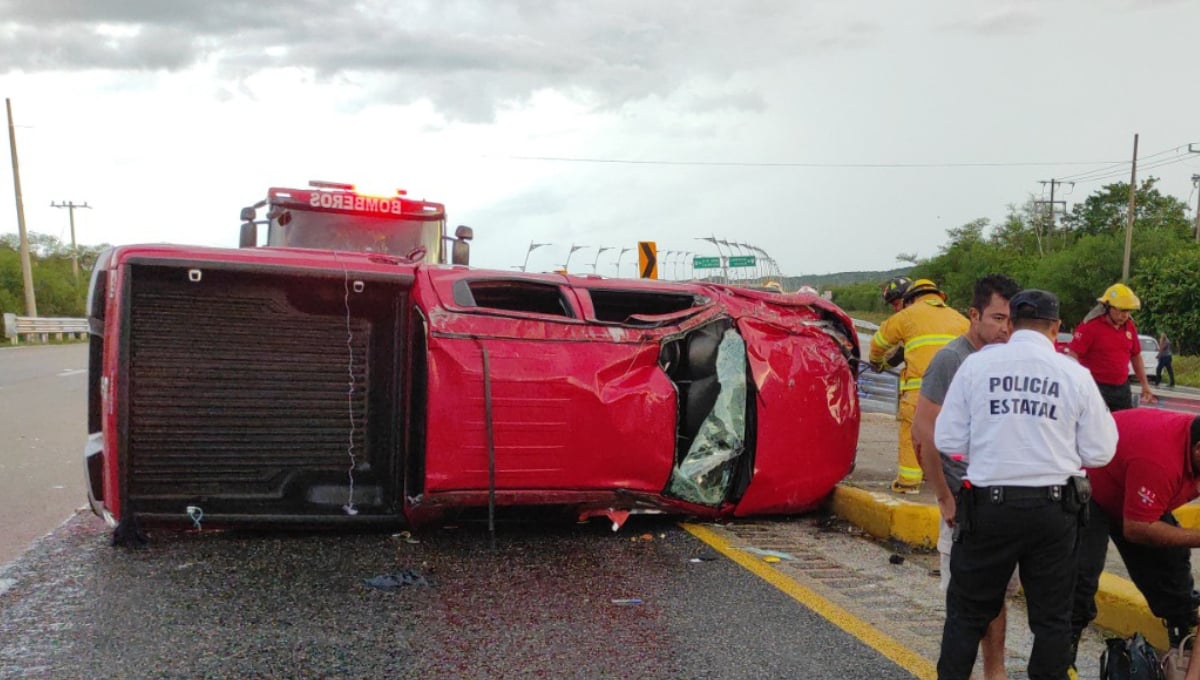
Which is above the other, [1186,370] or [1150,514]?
[1150,514]

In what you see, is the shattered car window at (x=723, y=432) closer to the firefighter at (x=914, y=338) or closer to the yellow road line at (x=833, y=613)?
the yellow road line at (x=833, y=613)

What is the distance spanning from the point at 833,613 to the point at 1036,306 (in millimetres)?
1819

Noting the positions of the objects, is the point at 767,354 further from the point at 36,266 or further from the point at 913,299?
the point at 36,266

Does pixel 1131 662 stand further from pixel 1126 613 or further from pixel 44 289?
pixel 44 289

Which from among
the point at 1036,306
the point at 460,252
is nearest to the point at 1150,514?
the point at 1036,306

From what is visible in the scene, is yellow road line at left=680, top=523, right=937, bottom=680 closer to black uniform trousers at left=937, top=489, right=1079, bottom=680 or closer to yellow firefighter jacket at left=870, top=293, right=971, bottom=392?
black uniform trousers at left=937, top=489, right=1079, bottom=680

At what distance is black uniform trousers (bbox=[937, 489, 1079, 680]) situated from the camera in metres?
2.98

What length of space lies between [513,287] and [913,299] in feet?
8.84

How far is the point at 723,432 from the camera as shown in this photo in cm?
583

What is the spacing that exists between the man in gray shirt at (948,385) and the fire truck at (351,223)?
583cm

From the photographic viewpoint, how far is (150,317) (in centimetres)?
499

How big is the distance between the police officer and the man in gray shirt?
0.46 m

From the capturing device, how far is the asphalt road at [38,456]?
5.91 meters

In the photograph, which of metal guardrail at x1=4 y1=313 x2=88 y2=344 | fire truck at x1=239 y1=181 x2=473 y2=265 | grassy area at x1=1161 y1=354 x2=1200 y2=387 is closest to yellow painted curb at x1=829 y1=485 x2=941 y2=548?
fire truck at x1=239 y1=181 x2=473 y2=265
